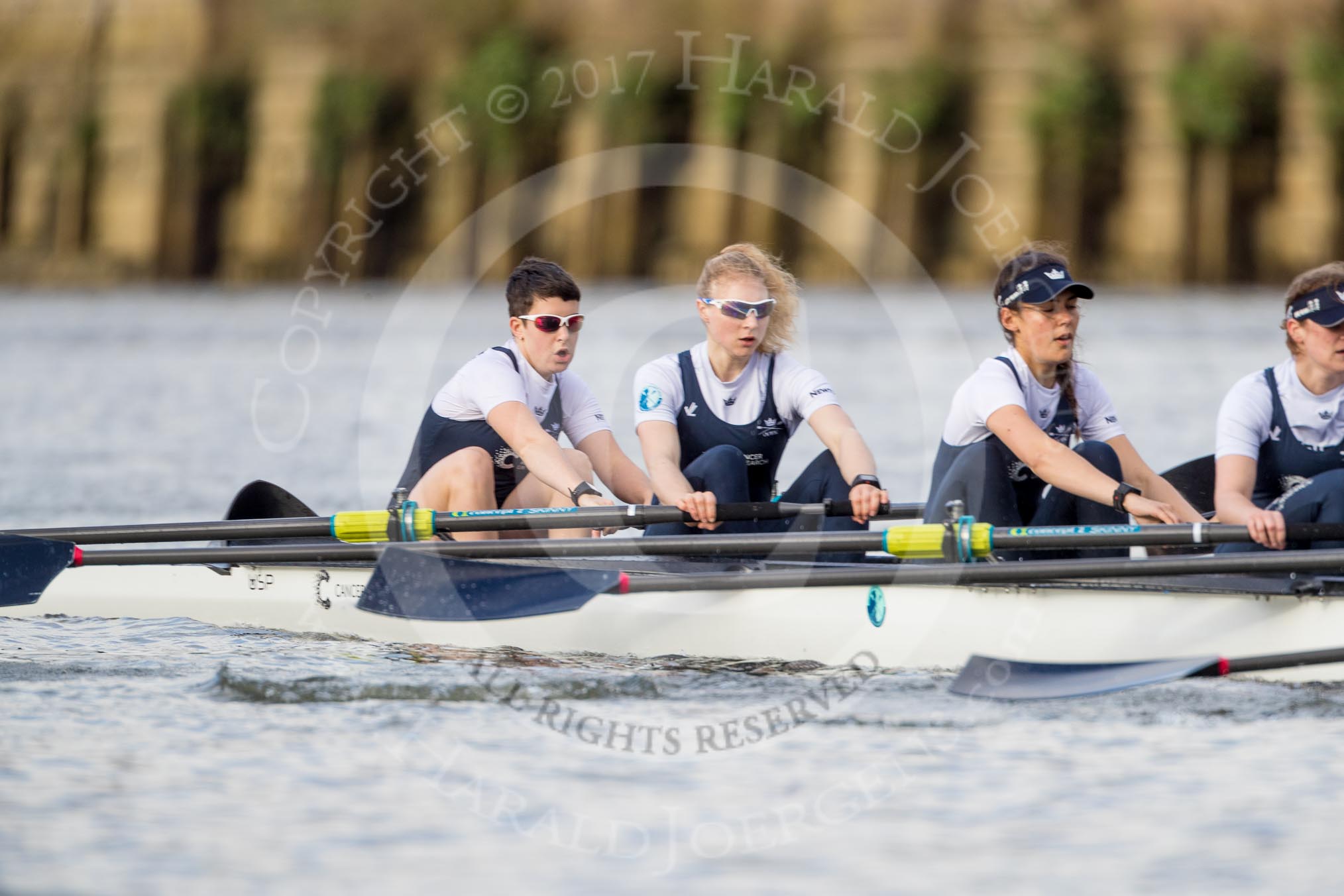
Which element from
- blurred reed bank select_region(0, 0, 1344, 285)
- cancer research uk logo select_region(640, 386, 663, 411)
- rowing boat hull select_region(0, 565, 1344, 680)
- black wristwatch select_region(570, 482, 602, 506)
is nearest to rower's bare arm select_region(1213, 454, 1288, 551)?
rowing boat hull select_region(0, 565, 1344, 680)

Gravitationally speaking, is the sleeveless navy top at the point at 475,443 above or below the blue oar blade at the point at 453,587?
above

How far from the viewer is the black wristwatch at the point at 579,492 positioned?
6.65 m

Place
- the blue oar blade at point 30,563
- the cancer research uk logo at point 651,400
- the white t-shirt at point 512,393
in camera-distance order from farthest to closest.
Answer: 1. the blue oar blade at point 30,563
2. the white t-shirt at point 512,393
3. the cancer research uk logo at point 651,400

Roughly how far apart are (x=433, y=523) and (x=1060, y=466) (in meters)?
2.52

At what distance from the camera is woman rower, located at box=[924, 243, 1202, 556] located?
6039mm

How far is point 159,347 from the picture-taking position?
34812mm

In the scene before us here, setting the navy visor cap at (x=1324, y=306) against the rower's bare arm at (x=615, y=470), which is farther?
the rower's bare arm at (x=615, y=470)

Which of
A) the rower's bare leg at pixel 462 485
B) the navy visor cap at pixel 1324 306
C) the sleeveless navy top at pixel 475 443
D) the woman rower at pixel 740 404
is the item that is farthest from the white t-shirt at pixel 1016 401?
the rower's bare leg at pixel 462 485

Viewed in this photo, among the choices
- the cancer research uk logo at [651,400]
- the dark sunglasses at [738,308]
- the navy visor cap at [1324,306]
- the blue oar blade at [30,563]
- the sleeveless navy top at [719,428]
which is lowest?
the blue oar blade at [30,563]

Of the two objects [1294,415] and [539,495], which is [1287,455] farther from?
[539,495]

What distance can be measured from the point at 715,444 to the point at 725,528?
16.0 inches

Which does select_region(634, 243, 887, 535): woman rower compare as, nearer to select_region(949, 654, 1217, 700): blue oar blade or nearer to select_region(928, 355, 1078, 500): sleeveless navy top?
select_region(928, 355, 1078, 500): sleeveless navy top

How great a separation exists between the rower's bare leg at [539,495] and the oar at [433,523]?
153 mm

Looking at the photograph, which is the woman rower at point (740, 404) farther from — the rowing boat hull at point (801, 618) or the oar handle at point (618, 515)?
the rowing boat hull at point (801, 618)
